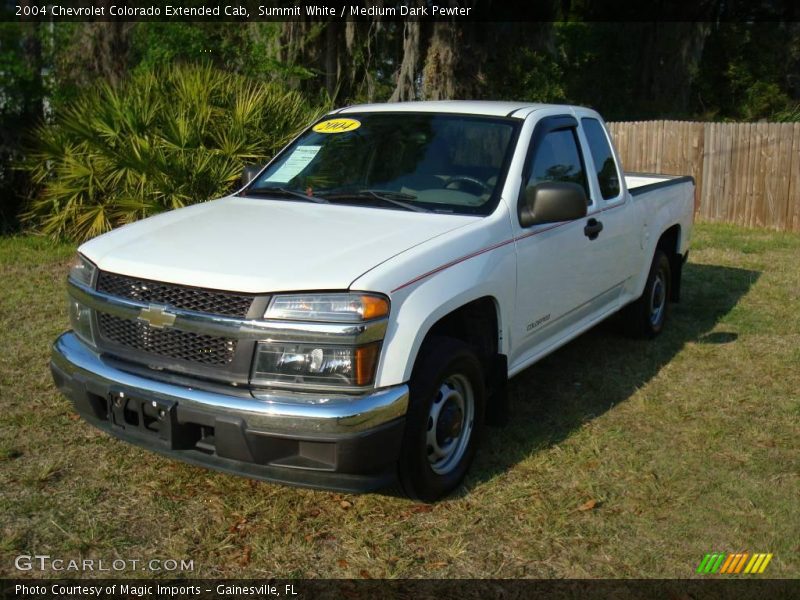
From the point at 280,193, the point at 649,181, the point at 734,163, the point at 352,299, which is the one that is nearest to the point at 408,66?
the point at 734,163

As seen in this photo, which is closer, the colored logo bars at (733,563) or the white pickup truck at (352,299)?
the white pickup truck at (352,299)

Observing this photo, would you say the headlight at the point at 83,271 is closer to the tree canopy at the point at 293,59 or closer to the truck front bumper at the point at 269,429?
the truck front bumper at the point at 269,429

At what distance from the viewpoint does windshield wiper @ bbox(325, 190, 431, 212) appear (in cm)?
470

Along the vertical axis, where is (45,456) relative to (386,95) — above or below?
below

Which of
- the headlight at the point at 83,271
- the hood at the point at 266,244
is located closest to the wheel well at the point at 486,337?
the hood at the point at 266,244

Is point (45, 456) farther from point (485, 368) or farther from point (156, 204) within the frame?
point (156, 204)

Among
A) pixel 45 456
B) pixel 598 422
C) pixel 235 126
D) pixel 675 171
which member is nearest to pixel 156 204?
pixel 235 126

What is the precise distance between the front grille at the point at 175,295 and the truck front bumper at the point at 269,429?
34 centimetres

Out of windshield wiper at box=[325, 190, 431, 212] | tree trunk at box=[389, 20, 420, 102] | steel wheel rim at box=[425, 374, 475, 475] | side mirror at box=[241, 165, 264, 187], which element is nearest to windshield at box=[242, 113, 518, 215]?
windshield wiper at box=[325, 190, 431, 212]

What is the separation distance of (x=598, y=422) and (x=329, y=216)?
210 cm

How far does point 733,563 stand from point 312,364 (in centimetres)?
200

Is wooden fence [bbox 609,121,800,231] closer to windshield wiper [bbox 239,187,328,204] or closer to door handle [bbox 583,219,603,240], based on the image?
door handle [bbox 583,219,603,240]

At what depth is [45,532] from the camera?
393cm

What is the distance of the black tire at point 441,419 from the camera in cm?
392
